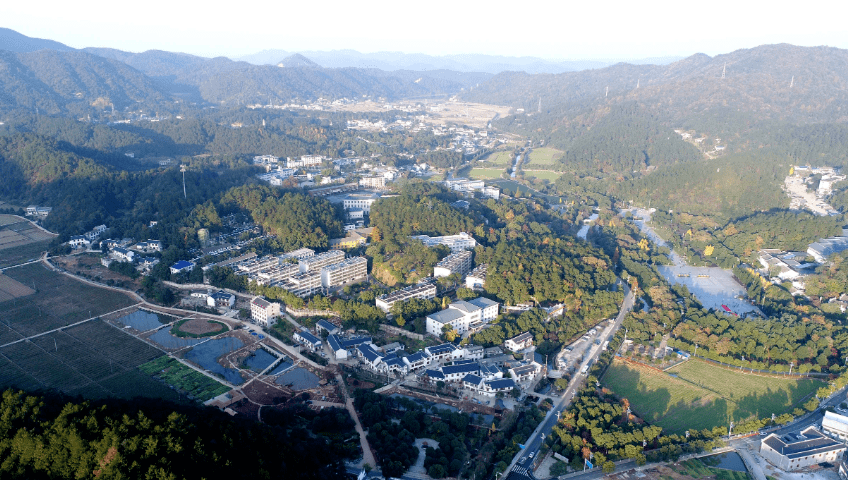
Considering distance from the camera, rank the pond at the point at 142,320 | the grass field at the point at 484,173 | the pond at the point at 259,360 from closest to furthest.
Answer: the pond at the point at 259,360 < the pond at the point at 142,320 < the grass field at the point at 484,173

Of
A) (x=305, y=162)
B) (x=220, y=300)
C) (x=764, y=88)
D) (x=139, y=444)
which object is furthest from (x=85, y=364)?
(x=764, y=88)

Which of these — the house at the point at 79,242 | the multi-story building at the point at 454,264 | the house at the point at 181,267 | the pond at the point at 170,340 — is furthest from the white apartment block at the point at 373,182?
the pond at the point at 170,340

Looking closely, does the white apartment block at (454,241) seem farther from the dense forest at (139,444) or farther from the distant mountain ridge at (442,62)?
the distant mountain ridge at (442,62)

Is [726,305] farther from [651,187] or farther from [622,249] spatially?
[651,187]

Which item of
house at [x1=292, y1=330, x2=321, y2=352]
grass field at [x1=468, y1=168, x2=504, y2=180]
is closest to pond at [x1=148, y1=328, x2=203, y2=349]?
house at [x1=292, y1=330, x2=321, y2=352]

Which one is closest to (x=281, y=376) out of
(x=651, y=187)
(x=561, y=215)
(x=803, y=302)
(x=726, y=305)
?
(x=726, y=305)

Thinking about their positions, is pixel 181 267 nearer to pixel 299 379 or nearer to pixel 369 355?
pixel 299 379
